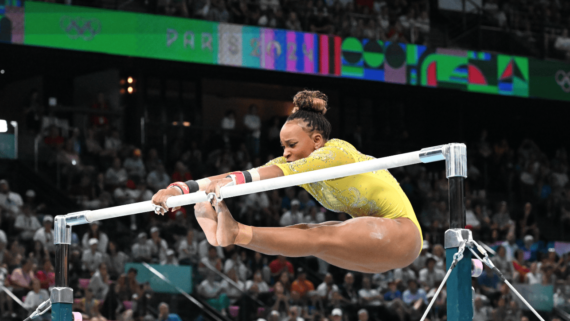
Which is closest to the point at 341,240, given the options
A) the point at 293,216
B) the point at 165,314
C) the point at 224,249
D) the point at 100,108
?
the point at 165,314

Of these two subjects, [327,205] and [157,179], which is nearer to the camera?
[327,205]

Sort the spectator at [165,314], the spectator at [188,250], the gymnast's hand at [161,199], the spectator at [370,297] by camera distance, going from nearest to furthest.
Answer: the gymnast's hand at [161,199] < the spectator at [165,314] < the spectator at [188,250] < the spectator at [370,297]

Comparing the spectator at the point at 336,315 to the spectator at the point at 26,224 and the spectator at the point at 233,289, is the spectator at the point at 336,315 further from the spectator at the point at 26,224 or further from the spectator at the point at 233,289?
the spectator at the point at 26,224

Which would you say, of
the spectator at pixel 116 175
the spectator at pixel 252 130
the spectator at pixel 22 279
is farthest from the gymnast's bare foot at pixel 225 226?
the spectator at pixel 252 130

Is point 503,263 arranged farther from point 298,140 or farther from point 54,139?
point 298,140

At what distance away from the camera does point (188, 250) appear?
10.9m

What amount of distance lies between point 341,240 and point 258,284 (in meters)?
6.71

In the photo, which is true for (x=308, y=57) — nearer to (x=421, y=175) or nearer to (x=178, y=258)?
(x=421, y=175)

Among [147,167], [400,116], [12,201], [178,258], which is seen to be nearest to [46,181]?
[12,201]

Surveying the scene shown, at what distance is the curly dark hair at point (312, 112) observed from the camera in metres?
4.41

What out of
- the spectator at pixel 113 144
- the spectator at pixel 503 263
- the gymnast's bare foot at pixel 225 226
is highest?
the spectator at pixel 113 144

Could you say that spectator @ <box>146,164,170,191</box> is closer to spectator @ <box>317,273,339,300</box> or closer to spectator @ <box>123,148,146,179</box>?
spectator @ <box>123,148,146,179</box>

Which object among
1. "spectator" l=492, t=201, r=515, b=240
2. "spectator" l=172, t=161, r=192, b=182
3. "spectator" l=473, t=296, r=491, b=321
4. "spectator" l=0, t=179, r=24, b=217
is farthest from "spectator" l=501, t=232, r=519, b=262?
"spectator" l=0, t=179, r=24, b=217

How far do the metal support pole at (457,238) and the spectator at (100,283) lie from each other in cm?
686
